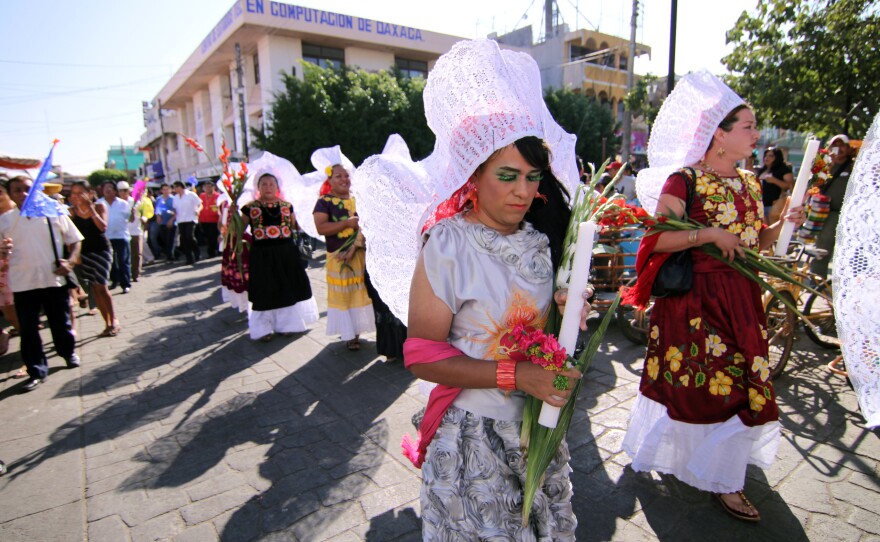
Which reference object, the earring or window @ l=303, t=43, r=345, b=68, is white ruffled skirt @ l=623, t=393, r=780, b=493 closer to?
the earring

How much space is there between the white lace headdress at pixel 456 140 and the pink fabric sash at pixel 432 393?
327 mm

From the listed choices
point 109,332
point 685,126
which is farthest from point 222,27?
point 685,126

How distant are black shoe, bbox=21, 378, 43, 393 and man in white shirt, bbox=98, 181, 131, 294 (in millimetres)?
4179

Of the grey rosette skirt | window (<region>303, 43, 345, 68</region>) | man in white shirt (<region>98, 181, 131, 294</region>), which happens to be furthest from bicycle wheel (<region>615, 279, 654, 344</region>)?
window (<region>303, 43, 345, 68</region>)

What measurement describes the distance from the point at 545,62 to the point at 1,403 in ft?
113

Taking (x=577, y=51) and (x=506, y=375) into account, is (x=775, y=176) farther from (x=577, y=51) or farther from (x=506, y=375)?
(x=577, y=51)

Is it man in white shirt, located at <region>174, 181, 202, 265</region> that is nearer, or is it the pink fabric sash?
the pink fabric sash

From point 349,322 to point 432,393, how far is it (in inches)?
162

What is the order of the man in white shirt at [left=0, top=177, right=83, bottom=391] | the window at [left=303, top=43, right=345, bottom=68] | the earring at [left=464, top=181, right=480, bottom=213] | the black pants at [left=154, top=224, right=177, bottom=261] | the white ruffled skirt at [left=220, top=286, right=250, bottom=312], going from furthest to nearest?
1. the window at [left=303, top=43, right=345, bottom=68]
2. the black pants at [left=154, top=224, right=177, bottom=261]
3. the white ruffled skirt at [left=220, top=286, right=250, bottom=312]
4. the man in white shirt at [left=0, top=177, right=83, bottom=391]
5. the earring at [left=464, top=181, right=480, bottom=213]

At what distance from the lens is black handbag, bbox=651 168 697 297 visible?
2.67 m

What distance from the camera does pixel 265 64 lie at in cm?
2556

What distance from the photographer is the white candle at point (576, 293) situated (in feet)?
4.65

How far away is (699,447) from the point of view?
8.87ft

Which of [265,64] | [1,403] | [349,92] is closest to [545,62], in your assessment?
[265,64]
